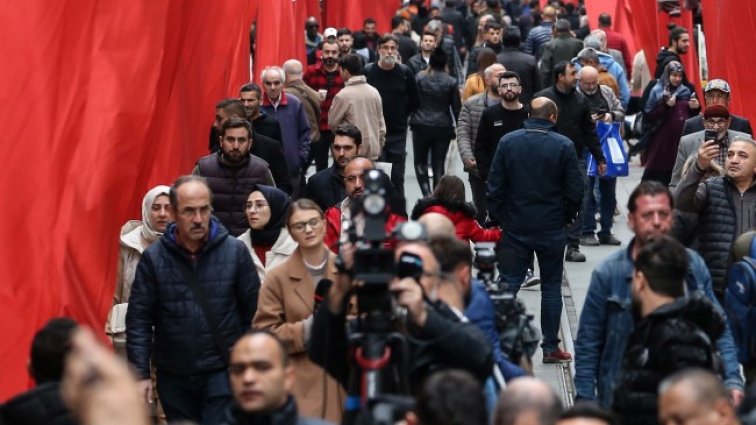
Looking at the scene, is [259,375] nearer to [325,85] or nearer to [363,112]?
[363,112]

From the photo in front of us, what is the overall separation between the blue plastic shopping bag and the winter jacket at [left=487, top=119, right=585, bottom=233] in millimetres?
4241

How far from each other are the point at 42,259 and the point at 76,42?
1289mm

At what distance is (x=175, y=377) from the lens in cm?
867

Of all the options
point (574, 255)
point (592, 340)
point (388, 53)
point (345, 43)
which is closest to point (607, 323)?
point (592, 340)

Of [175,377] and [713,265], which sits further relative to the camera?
[713,265]

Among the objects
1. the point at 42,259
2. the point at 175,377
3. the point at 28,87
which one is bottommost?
the point at 175,377

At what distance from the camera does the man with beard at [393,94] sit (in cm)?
1738

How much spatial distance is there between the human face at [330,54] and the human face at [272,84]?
3.28 metres

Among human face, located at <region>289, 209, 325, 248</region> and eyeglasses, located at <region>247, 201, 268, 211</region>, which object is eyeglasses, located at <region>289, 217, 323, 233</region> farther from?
eyeglasses, located at <region>247, 201, 268, 211</region>

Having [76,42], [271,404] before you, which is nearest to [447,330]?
[271,404]

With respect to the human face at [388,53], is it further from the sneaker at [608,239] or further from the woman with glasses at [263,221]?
the woman with glasses at [263,221]

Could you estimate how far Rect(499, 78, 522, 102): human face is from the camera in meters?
14.0

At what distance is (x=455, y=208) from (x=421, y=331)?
4.08 meters

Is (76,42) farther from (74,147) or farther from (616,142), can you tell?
(616,142)
